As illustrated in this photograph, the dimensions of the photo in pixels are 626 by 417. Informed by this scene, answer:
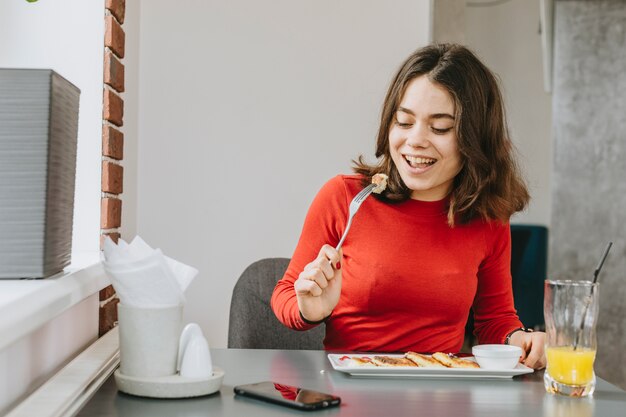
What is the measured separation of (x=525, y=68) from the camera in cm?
558

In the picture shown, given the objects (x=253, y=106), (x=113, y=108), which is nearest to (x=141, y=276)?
(x=113, y=108)

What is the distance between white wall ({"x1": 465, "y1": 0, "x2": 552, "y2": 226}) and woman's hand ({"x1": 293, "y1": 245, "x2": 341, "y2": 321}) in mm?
4364

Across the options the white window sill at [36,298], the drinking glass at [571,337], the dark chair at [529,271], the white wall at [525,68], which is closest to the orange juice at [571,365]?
the drinking glass at [571,337]

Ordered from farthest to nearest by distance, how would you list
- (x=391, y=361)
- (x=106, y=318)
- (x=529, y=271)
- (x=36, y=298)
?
(x=529, y=271) → (x=106, y=318) → (x=391, y=361) → (x=36, y=298)

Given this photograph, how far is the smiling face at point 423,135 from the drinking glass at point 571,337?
20.1 inches

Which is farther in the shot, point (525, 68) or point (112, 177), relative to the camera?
point (525, 68)

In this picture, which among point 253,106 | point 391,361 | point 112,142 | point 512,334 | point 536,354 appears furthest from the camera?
point 253,106

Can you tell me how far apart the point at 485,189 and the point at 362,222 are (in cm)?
28

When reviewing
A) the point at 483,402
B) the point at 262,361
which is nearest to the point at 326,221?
the point at 262,361

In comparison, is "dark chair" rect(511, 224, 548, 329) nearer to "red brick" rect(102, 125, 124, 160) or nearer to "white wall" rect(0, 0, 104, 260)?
"red brick" rect(102, 125, 124, 160)

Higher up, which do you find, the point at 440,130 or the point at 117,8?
the point at 117,8

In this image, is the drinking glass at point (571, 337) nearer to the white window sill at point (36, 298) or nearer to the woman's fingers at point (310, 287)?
the woman's fingers at point (310, 287)

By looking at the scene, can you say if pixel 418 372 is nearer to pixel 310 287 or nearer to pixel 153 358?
pixel 310 287

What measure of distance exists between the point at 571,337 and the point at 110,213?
3.64 feet
